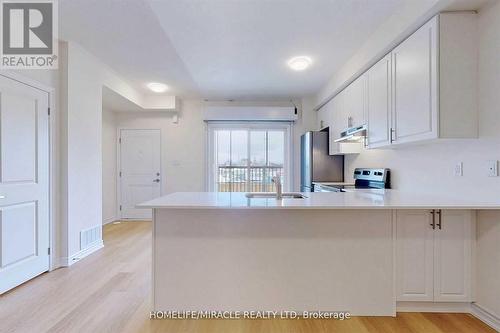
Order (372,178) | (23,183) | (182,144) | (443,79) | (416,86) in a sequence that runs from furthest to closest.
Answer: (182,144)
(372,178)
(23,183)
(416,86)
(443,79)

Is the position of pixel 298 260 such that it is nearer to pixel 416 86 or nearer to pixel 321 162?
pixel 416 86

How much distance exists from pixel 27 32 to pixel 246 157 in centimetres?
401

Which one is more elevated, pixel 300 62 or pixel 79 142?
pixel 300 62

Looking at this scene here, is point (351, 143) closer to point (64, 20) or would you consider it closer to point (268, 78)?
point (268, 78)

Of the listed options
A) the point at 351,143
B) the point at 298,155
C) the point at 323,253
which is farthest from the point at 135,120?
the point at 323,253

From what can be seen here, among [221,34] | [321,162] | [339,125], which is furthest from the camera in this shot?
[321,162]

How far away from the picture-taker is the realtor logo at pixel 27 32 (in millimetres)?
2570

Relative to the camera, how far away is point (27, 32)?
2.80 meters

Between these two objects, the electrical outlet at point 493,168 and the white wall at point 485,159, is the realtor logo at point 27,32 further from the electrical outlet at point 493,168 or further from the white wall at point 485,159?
the electrical outlet at point 493,168

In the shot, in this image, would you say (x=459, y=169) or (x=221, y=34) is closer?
(x=459, y=169)

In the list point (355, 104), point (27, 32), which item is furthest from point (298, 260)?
point (27, 32)

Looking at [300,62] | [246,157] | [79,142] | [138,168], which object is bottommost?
[138,168]

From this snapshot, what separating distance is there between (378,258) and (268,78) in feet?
10.4

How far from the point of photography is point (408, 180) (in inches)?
114
